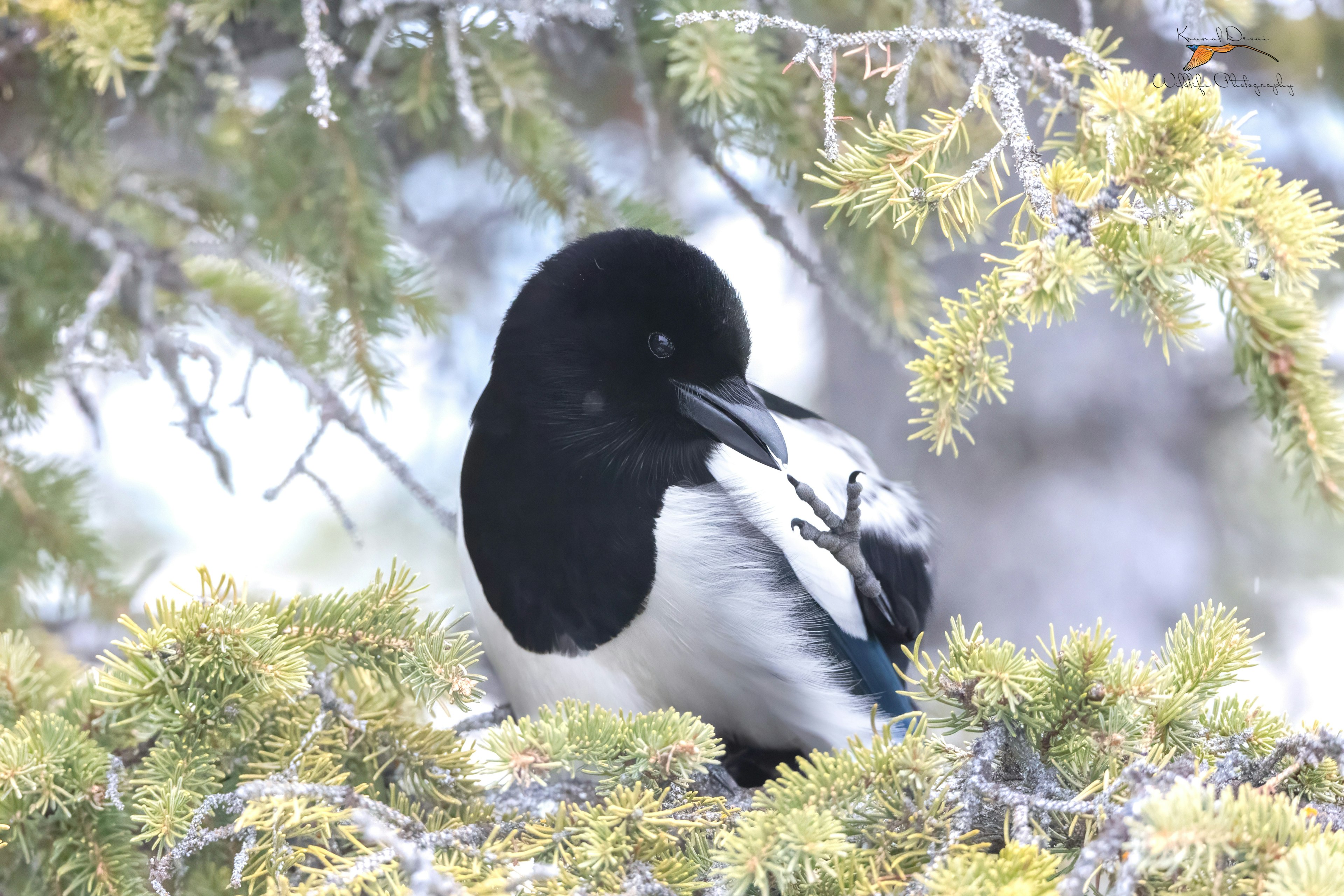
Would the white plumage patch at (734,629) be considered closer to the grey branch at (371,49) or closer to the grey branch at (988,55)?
the grey branch at (988,55)

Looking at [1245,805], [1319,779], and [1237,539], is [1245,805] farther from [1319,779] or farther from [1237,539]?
[1237,539]

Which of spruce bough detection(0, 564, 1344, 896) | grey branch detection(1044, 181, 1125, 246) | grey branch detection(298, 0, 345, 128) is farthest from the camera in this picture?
grey branch detection(298, 0, 345, 128)

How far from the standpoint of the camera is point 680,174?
2.65m

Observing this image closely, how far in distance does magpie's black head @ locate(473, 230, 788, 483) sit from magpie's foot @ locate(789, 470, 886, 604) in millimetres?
221

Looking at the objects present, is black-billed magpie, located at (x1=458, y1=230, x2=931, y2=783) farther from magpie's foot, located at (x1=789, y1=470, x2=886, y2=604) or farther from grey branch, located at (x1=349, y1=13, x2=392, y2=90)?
grey branch, located at (x1=349, y1=13, x2=392, y2=90)

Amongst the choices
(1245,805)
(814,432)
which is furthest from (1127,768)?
(814,432)

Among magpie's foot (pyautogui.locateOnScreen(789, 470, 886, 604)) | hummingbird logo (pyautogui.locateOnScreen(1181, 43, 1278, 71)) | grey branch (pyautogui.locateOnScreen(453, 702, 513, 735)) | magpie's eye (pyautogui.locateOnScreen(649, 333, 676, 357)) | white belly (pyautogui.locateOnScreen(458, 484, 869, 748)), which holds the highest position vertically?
hummingbird logo (pyautogui.locateOnScreen(1181, 43, 1278, 71))

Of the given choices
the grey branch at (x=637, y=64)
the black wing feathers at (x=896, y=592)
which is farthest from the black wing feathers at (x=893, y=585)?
the grey branch at (x=637, y=64)

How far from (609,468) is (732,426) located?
15 cm

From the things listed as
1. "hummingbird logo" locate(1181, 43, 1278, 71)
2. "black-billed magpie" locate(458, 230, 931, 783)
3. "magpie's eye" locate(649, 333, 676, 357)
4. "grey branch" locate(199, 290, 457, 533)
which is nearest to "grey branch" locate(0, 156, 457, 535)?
"grey branch" locate(199, 290, 457, 533)

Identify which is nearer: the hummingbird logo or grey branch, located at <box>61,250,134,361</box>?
the hummingbird logo

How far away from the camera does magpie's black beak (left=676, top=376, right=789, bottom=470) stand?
1.05 m

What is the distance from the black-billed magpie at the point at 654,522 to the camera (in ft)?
3.57

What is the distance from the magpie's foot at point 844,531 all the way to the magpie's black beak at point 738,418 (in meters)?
0.15
